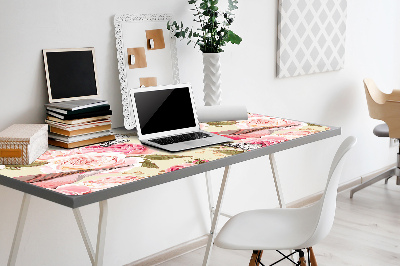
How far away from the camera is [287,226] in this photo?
7.00ft

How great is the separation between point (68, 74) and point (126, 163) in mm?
608

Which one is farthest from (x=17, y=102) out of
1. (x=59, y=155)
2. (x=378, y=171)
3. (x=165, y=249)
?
(x=378, y=171)

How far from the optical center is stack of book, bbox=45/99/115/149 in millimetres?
2195

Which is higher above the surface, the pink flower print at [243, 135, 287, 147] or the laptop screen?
the laptop screen

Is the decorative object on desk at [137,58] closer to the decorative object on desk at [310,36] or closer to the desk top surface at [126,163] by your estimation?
the desk top surface at [126,163]

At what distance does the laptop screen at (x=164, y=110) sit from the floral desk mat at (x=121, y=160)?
0.31 feet

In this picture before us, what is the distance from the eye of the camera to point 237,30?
10.5 ft

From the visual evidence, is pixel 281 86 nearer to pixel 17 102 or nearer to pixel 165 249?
pixel 165 249

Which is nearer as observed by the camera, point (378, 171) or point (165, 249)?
point (165, 249)

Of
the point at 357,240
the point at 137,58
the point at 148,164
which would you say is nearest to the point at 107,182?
the point at 148,164

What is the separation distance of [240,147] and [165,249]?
1078 millimetres

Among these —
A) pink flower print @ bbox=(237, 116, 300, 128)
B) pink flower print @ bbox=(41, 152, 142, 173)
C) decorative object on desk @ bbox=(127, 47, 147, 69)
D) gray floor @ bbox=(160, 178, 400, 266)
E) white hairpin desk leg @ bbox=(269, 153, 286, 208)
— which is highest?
decorative object on desk @ bbox=(127, 47, 147, 69)

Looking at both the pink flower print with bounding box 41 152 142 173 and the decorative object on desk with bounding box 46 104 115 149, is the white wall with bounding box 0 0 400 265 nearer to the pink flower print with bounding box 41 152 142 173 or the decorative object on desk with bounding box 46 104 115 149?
the decorative object on desk with bounding box 46 104 115 149

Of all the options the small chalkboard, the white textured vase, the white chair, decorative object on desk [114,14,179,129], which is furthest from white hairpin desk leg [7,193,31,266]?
the white textured vase
